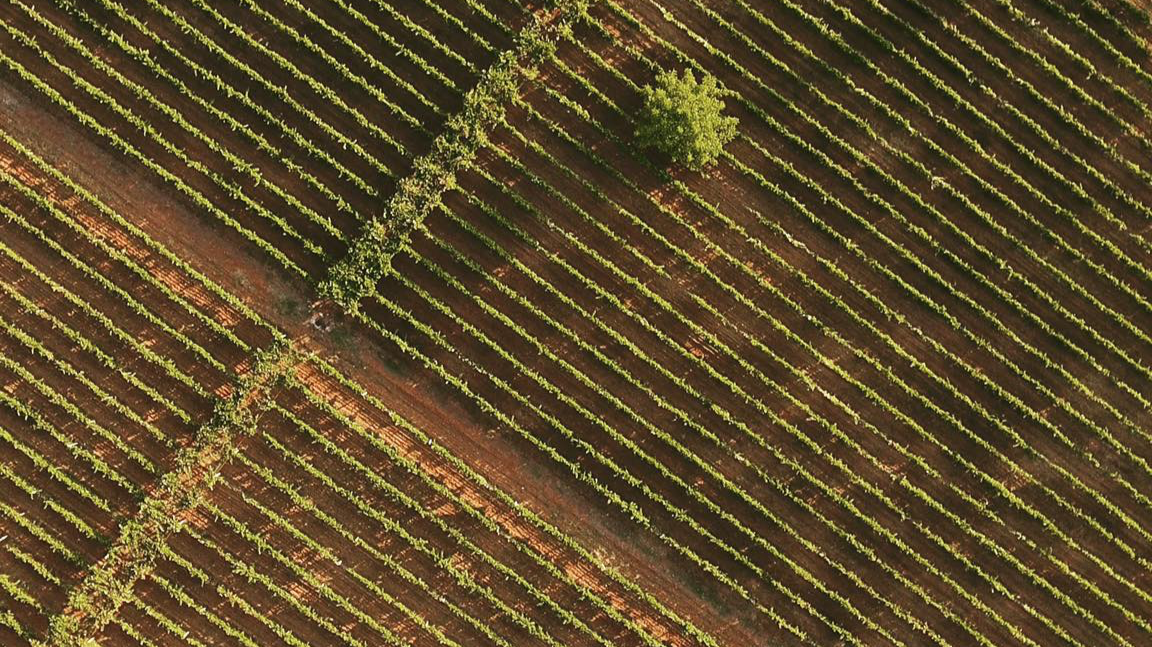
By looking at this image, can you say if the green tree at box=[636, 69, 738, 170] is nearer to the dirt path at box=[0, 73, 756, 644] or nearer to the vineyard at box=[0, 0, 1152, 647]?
the vineyard at box=[0, 0, 1152, 647]

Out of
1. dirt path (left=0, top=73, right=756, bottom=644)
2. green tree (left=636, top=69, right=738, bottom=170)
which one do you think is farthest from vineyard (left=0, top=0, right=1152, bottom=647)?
green tree (left=636, top=69, right=738, bottom=170)

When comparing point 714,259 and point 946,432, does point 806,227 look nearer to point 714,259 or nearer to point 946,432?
point 714,259

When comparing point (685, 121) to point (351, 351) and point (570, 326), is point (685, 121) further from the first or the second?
point (351, 351)

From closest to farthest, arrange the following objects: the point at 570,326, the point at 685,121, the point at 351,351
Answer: the point at 685,121, the point at 351,351, the point at 570,326

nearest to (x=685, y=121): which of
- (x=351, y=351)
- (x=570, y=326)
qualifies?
(x=570, y=326)


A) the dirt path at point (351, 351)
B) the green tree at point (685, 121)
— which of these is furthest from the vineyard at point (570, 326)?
the green tree at point (685, 121)

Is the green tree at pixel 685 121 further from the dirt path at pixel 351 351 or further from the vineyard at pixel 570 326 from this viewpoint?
the dirt path at pixel 351 351
